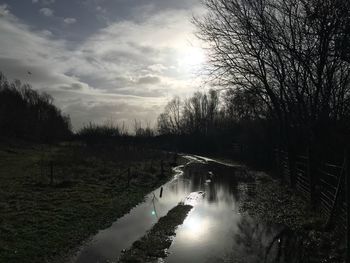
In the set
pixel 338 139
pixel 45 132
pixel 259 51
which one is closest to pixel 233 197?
pixel 338 139

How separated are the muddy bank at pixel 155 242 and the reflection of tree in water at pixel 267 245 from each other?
1.82 meters

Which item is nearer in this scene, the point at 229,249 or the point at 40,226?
the point at 229,249

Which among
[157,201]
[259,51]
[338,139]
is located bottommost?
[157,201]

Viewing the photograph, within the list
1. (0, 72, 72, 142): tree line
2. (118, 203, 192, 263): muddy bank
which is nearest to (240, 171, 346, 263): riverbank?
(118, 203, 192, 263): muddy bank

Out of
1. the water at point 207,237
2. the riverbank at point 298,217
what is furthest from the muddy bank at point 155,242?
the riverbank at point 298,217

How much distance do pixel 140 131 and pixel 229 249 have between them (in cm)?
11710

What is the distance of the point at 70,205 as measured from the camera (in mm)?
15320

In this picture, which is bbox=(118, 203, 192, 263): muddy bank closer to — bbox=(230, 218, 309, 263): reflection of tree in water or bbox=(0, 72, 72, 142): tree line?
bbox=(230, 218, 309, 263): reflection of tree in water

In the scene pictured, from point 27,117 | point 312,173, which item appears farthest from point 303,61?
point 27,117

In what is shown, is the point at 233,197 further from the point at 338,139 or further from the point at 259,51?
the point at 259,51

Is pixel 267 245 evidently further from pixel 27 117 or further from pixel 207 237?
pixel 27 117

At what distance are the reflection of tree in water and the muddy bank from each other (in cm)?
182

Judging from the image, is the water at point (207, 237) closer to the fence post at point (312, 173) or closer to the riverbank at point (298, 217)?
the riverbank at point (298, 217)

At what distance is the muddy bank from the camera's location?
9.23 metres
